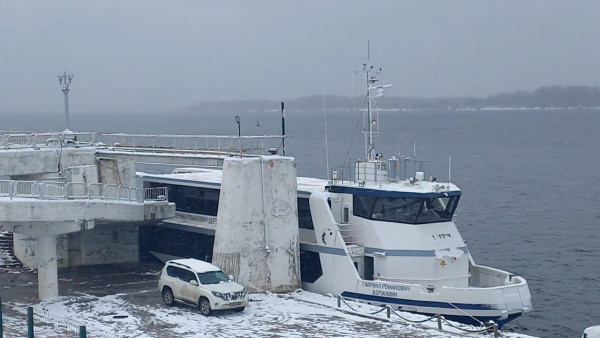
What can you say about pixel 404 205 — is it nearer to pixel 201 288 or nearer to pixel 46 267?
pixel 201 288

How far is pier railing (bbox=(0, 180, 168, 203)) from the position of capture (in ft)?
84.5

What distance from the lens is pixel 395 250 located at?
27.1 meters

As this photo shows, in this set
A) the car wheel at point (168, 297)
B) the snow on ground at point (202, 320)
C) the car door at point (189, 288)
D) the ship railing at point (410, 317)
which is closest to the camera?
the snow on ground at point (202, 320)

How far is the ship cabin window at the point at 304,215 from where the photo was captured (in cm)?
2934

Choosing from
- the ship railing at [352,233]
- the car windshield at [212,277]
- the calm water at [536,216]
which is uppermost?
the ship railing at [352,233]

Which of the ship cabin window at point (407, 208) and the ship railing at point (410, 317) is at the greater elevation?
the ship cabin window at point (407, 208)

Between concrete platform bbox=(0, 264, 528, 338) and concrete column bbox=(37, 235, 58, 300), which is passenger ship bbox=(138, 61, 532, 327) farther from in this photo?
concrete column bbox=(37, 235, 58, 300)

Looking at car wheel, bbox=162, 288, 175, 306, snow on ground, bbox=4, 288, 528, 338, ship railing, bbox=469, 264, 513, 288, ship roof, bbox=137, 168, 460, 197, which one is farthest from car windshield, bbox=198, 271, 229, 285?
ship railing, bbox=469, 264, 513, 288

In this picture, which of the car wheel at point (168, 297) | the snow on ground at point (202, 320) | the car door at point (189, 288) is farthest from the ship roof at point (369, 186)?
the car wheel at point (168, 297)

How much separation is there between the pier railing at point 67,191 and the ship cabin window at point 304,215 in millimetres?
5684

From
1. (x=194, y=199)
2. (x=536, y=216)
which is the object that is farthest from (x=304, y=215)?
(x=536, y=216)

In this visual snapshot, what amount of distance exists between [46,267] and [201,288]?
5940 millimetres

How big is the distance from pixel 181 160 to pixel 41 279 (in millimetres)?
6913

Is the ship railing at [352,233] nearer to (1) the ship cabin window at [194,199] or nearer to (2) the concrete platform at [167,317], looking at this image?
(2) the concrete platform at [167,317]
